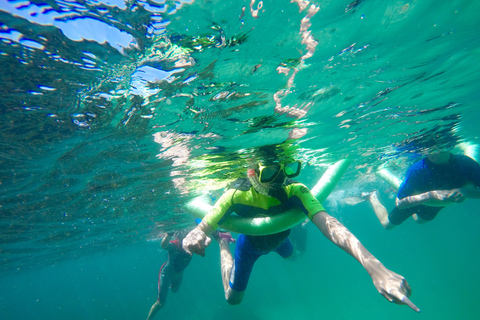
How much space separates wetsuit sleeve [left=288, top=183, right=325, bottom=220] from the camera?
443cm

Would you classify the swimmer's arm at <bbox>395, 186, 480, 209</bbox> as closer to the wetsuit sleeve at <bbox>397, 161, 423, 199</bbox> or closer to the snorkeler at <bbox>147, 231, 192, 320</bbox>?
the wetsuit sleeve at <bbox>397, 161, 423, 199</bbox>

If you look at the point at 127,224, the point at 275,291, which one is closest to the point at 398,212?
the point at 127,224

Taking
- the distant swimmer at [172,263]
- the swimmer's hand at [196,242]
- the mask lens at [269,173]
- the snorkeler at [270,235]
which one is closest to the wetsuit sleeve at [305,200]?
the snorkeler at [270,235]

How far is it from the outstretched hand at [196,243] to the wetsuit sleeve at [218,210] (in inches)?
21.2

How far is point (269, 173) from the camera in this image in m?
5.49

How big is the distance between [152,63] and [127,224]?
19.8 meters

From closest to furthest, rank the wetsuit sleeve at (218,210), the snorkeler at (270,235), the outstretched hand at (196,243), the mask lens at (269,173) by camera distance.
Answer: the snorkeler at (270,235), the outstretched hand at (196,243), the wetsuit sleeve at (218,210), the mask lens at (269,173)

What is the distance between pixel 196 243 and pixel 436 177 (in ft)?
31.5

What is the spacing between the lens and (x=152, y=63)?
5289 mm

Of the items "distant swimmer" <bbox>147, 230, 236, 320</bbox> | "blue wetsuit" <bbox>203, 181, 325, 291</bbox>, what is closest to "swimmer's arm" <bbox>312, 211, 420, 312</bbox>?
"blue wetsuit" <bbox>203, 181, 325, 291</bbox>

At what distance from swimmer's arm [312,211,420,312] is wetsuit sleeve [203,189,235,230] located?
205 cm

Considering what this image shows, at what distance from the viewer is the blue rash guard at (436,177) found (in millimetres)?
7564

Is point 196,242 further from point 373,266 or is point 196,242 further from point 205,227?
point 373,266

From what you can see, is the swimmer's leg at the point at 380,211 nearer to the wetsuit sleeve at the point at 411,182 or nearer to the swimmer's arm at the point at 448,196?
the wetsuit sleeve at the point at 411,182
